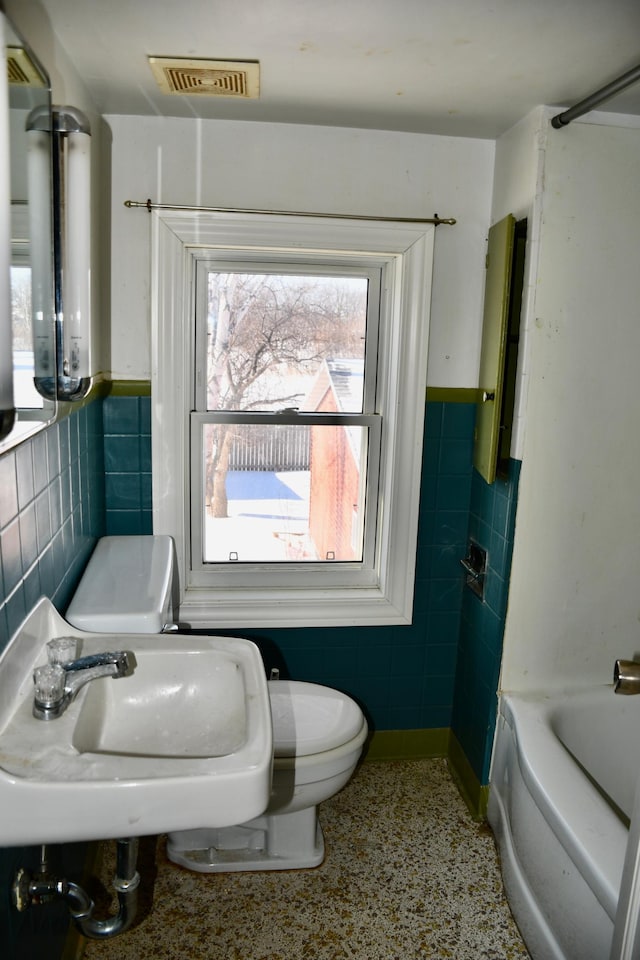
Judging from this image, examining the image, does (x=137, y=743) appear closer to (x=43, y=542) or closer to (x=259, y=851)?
(x=43, y=542)

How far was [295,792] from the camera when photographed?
6.46 ft

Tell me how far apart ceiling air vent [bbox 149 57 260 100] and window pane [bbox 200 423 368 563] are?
1.01m

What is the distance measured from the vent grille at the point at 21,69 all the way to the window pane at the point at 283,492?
1.26m

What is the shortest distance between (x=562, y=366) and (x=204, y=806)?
1.56 metres

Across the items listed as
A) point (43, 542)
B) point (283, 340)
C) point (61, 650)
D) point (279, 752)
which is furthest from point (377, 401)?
point (61, 650)

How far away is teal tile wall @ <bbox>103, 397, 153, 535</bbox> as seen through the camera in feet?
7.60

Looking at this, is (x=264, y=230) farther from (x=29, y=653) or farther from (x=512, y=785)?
(x=512, y=785)

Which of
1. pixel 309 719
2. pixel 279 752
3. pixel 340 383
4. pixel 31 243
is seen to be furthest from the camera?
pixel 340 383

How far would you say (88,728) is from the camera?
129 centimetres

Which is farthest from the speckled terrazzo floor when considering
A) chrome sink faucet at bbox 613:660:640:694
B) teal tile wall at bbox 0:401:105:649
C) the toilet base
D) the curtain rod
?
the curtain rod

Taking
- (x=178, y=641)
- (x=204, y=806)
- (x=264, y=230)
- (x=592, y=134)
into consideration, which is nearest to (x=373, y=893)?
(x=178, y=641)

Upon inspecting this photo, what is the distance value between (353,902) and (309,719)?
512mm

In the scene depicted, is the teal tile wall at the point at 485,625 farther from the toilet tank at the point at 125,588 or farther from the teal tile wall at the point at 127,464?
the teal tile wall at the point at 127,464

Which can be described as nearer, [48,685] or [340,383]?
[48,685]
